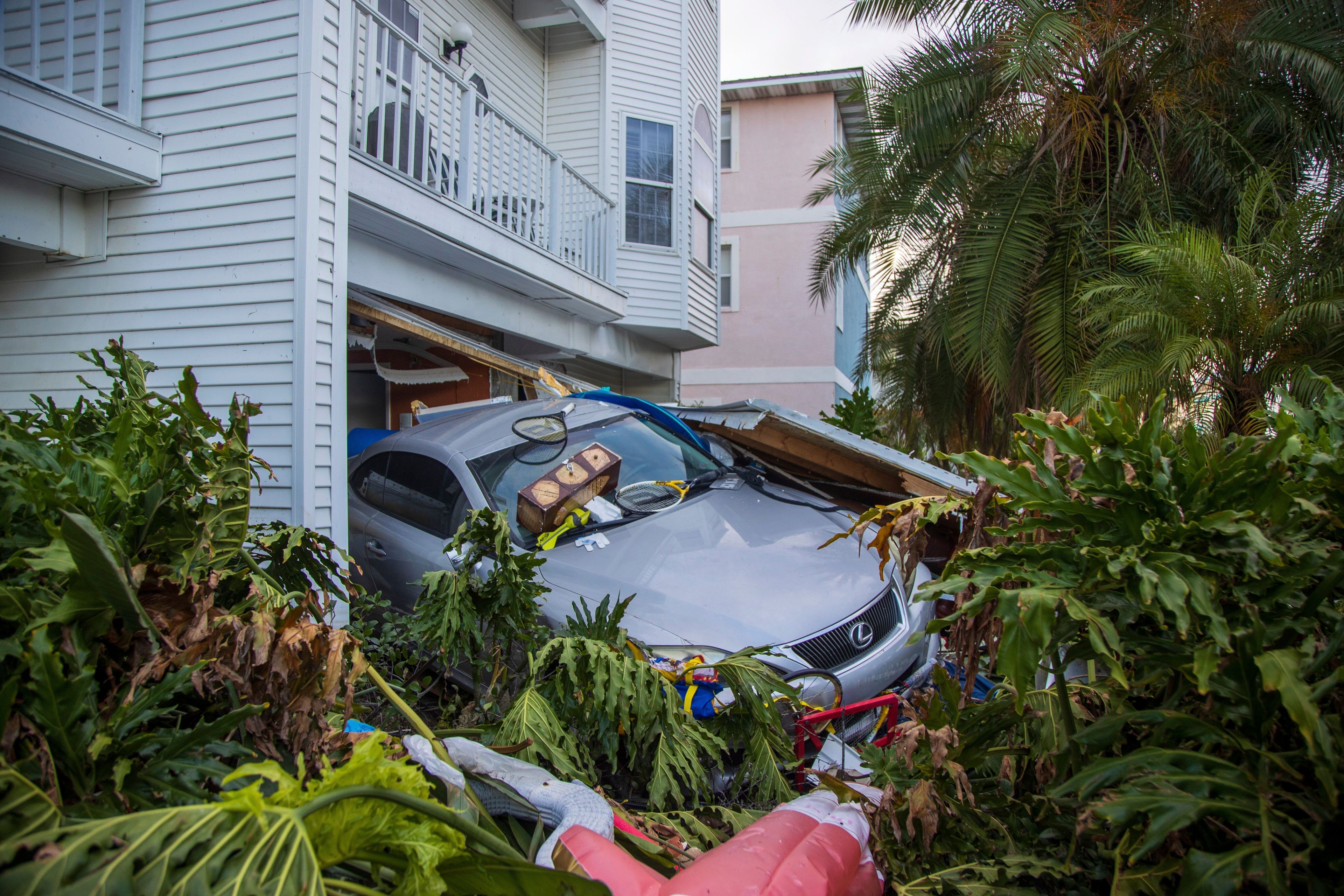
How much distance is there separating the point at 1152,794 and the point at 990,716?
585 mm

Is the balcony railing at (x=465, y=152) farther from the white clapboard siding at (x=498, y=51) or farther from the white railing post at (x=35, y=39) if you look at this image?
the white railing post at (x=35, y=39)

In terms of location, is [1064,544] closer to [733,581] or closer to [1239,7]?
[733,581]

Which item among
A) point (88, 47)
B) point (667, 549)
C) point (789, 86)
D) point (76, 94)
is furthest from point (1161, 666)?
point (789, 86)

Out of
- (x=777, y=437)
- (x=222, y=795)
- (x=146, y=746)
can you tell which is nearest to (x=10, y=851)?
(x=222, y=795)

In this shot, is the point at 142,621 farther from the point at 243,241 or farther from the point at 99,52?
the point at 99,52

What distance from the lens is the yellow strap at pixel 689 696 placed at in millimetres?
2744

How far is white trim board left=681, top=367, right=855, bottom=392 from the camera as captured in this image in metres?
17.5

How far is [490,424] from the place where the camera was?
16.0 ft

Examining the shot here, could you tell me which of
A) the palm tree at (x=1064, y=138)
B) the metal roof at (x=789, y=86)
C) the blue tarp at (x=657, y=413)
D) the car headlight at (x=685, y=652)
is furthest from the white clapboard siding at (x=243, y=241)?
the metal roof at (x=789, y=86)

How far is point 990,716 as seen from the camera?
6.32ft

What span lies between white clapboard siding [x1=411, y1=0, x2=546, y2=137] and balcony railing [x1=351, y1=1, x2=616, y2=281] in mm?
384

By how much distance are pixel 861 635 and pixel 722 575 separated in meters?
0.69

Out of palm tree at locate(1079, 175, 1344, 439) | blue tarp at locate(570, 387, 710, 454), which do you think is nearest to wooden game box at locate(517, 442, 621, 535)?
blue tarp at locate(570, 387, 710, 454)

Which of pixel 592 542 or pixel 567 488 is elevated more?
pixel 567 488
